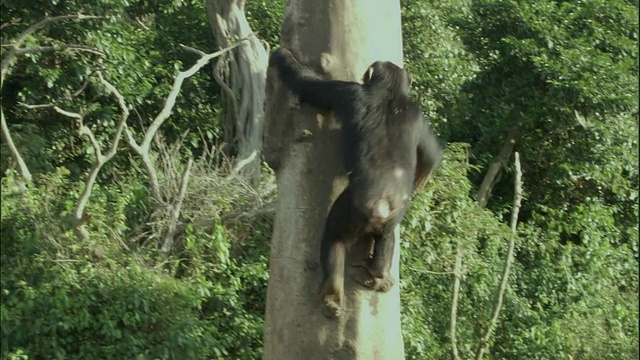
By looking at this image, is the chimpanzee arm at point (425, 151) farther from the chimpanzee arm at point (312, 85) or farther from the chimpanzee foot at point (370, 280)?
the chimpanzee foot at point (370, 280)

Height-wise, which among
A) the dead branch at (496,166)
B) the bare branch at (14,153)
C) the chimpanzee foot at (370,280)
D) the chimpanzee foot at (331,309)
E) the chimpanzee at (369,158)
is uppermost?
the dead branch at (496,166)

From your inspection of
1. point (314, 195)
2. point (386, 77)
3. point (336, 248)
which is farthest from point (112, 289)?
point (386, 77)

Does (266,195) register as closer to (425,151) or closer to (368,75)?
(425,151)

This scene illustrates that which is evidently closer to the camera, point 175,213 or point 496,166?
point 175,213

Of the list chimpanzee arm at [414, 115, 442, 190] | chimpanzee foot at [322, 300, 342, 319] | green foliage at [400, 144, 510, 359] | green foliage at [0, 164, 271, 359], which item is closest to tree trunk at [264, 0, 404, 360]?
chimpanzee foot at [322, 300, 342, 319]

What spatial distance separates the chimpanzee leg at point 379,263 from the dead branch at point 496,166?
674cm

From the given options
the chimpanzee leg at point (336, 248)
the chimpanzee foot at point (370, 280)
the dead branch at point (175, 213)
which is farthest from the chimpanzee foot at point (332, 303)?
the dead branch at point (175, 213)

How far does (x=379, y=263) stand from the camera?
14.9 feet

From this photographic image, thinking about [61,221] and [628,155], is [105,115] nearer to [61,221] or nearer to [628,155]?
[61,221]

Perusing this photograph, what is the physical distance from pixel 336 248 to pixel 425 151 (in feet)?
2.64

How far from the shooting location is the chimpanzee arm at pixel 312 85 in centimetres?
444

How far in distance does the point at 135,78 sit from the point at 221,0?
4.99 ft

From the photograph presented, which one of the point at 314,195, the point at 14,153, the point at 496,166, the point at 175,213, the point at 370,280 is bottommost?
the point at 370,280

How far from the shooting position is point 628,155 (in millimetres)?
10328
